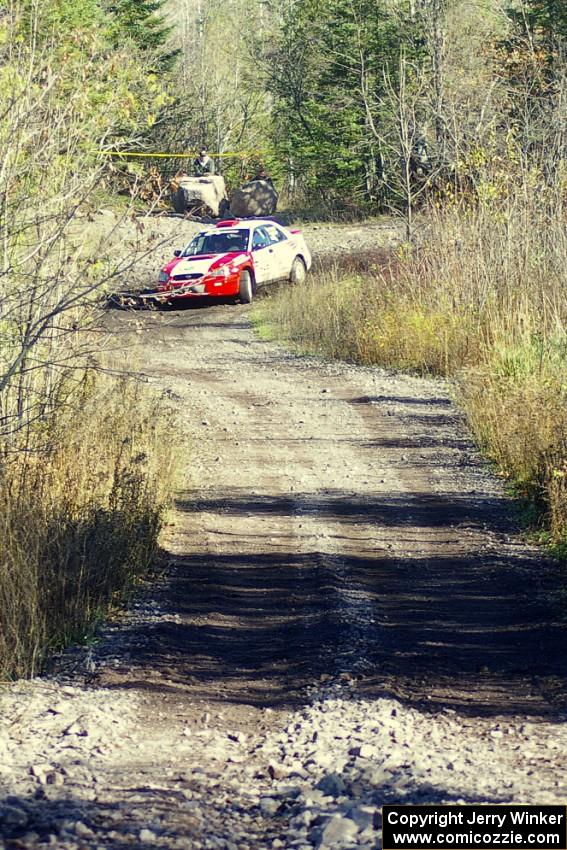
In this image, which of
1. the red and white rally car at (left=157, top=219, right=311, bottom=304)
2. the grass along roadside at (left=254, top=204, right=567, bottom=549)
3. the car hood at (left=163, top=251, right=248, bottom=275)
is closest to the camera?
the grass along roadside at (left=254, top=204, right=567, bottom=549)

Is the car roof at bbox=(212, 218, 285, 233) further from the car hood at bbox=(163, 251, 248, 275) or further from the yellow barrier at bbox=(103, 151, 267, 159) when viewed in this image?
the yellow barrier at bbox=(103, 151, 267, 159)

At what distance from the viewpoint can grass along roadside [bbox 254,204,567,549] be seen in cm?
1083

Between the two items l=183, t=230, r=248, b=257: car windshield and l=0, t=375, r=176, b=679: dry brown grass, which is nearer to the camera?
l=0, t=375, r=176, b=679: dry brown grass

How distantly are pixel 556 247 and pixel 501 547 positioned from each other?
20.2 ft

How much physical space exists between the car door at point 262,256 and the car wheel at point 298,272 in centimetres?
82

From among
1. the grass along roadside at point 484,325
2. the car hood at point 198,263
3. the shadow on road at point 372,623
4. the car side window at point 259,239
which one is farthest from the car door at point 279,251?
the shadow on road at point 372,623

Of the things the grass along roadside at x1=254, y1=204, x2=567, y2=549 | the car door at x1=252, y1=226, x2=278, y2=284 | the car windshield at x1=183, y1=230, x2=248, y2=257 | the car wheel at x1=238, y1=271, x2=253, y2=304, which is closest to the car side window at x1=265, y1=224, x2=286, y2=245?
the car door at x1=252, y1=226, x2=278, y2=284

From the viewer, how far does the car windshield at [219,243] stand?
83.8 feet

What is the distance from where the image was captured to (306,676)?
6.37m

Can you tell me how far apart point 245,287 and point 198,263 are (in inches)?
57.8

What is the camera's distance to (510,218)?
16234 millimetres

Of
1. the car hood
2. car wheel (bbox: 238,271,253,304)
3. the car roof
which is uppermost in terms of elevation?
the car roof

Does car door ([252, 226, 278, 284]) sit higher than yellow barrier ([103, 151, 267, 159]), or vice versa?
yellow barrier ([103, 151, 267, 159])

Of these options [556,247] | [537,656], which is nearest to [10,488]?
[537,656]
